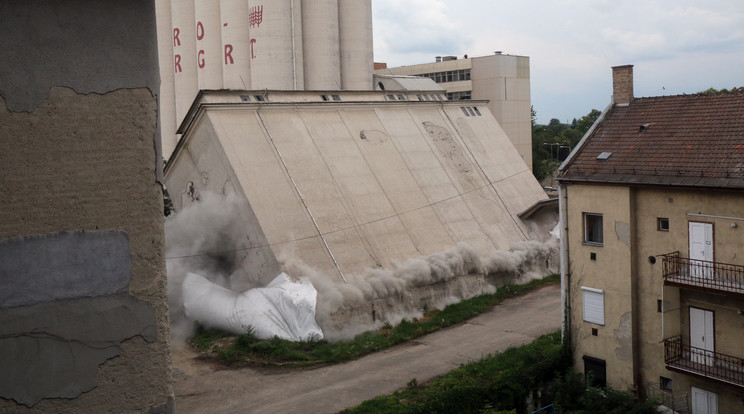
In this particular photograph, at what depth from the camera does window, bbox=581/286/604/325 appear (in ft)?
57.0

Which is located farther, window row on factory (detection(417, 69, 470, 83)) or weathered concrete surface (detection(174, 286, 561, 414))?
window row on factory (detection(417, 69, 470, 83))

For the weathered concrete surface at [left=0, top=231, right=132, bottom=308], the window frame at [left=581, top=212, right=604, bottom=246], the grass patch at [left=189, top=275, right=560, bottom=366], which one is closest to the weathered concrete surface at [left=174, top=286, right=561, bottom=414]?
the grass patch at [left=189, top=275, right=560, bottom=366]

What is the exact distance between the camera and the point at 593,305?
17531 millimetres

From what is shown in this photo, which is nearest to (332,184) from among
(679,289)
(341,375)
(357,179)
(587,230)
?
(357,179)

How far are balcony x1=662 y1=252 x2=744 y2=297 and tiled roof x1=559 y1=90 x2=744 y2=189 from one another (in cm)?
185

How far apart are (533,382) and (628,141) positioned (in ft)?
23.3

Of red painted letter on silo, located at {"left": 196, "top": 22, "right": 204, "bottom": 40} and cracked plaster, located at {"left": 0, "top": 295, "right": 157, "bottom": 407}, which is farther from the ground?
red painted letter on silo, located at {"left": 196, "top": 22, "right": 204, "bottom": 40}

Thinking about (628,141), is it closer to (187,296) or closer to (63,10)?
(187,296)

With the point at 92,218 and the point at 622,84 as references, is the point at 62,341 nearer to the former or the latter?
the point at 92,218

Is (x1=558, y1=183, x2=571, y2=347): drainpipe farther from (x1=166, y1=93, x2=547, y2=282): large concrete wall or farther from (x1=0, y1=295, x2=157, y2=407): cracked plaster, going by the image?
(x1=0, y1=295, x2=157, y2=407): cracked plaster

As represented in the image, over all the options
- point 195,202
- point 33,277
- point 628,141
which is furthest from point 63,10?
point 195,202

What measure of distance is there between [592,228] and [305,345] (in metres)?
9.02

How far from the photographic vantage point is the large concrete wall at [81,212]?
305 centimetres

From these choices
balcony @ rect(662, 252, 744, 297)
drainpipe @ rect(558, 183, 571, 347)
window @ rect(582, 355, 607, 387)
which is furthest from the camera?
drainpipe @ rect(558, 183, 571, 347)
